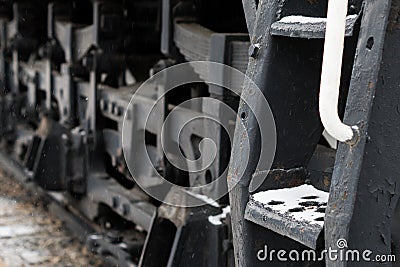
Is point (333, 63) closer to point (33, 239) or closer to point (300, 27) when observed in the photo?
point (300, 27)

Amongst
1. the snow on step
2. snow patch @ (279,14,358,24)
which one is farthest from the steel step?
the snow on step

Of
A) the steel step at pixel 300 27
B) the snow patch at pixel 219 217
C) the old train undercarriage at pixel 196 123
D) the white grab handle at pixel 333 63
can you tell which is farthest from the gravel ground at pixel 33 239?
the white grab handle at pixel 333 63

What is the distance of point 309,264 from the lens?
187cm

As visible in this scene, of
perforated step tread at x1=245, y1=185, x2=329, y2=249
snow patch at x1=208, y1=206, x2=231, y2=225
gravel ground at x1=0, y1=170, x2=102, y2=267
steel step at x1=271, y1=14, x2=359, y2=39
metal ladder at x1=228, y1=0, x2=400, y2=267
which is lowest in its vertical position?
gravel ground at x1=0, y1=170, x2=102, y2=267

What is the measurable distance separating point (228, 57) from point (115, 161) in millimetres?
2085

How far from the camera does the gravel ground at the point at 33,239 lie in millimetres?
4699

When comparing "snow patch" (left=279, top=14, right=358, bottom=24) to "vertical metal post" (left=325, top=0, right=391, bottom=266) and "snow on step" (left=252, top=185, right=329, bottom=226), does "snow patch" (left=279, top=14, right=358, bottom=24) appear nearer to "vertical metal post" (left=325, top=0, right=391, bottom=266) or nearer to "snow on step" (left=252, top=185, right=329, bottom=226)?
"vertical metal post" (left=325, top=0, right=391, bottom=266)

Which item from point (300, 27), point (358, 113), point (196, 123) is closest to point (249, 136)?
point (300, 27)

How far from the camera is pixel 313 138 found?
6.20 ft

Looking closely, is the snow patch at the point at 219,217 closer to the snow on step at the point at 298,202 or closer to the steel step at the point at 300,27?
the snow on step at the point at 298,202

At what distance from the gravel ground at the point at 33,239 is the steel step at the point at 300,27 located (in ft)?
10.1

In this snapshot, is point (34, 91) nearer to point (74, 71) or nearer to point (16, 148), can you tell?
A: point (16, 148)

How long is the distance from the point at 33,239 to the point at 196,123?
2.09 metres

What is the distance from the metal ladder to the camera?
1.47 meters
